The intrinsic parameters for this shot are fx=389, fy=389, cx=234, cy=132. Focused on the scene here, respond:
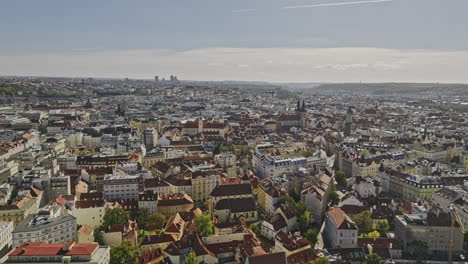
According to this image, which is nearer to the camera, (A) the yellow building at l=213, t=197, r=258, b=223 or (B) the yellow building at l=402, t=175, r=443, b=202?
(A) the yellow building at l=213, t=197, r=258, b=223

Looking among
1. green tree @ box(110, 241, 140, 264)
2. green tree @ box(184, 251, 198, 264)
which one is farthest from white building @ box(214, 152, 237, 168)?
green tree @ box(184, 251, 198, 264)

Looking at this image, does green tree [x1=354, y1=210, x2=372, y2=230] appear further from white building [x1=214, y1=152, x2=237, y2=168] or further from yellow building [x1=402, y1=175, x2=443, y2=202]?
white building [x1=214, y1=152, x2=237, y2=168]

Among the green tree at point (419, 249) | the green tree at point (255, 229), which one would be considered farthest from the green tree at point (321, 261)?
the green tree at point (419, 249)

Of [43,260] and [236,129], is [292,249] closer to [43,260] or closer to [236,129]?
[43,260]

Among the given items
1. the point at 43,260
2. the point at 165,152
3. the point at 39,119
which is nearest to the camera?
the point at 43,260

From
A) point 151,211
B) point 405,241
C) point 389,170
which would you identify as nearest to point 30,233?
point 151,211

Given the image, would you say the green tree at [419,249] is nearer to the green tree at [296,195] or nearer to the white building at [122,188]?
the green tree at [296,195]
